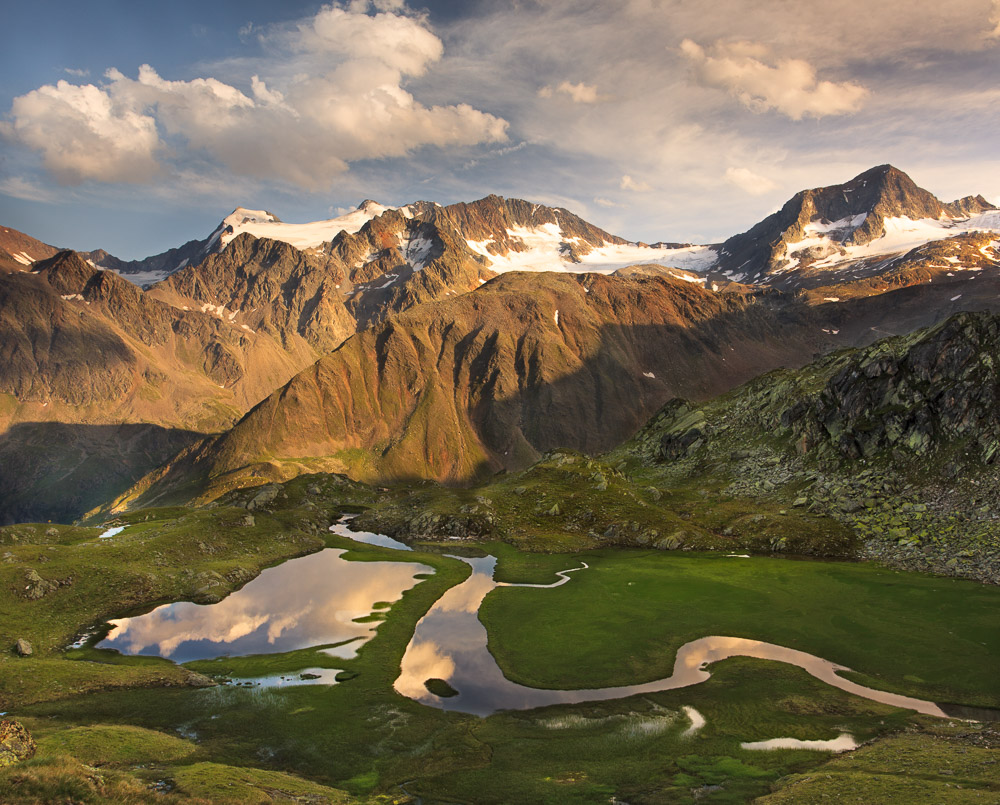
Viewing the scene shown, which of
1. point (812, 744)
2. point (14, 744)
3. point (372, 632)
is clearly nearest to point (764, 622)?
point (812, 744)

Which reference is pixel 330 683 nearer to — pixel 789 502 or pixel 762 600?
pixel 762 600

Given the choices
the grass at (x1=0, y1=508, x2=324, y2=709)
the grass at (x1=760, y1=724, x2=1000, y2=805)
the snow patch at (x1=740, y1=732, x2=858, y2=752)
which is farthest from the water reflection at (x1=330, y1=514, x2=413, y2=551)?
the grass at (x1=760, y1=724, x2=1000, y2=805)

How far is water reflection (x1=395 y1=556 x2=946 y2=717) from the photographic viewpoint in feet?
147

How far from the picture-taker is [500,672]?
5091 cm

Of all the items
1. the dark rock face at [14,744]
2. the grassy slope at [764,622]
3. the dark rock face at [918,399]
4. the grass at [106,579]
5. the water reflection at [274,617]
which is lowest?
the grassy slope at [764,622]

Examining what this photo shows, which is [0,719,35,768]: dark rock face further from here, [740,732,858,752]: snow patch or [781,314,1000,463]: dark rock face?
[781,314,1000,463]: dark rock face

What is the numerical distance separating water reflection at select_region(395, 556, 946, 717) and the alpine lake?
0.25 m

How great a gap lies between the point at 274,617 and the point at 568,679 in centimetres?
3797

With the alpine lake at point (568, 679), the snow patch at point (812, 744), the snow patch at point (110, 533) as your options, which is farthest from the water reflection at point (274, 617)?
the snow patch at point (110, 533)

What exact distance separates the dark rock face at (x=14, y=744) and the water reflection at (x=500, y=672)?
26.0 meters

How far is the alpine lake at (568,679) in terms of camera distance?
34.0m

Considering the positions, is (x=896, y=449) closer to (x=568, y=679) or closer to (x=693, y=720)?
(x=693, y=720)

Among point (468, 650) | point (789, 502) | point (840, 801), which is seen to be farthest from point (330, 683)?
point (789, 502)

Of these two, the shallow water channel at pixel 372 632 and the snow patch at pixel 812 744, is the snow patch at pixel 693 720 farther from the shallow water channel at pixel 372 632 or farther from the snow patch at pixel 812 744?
the shallow water channel at pixel 372 632
